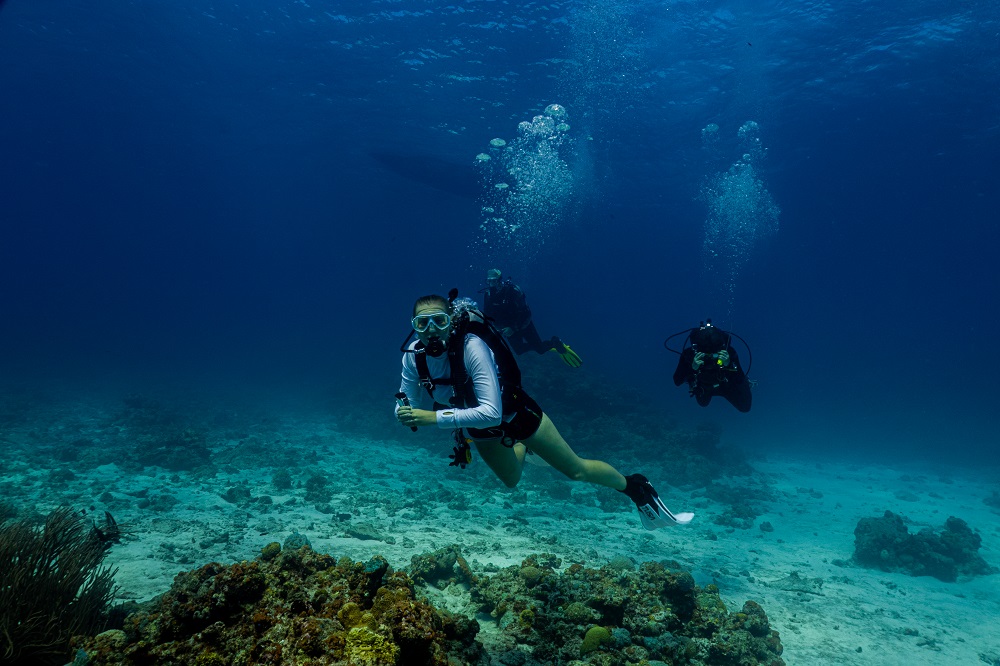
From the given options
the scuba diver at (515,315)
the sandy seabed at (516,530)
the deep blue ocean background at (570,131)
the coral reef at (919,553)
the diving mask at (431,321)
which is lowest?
the sandy seabed at (516,530)

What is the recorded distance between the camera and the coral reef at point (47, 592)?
137 inches

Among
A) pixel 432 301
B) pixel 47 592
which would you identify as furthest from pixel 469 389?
pixel 47 592

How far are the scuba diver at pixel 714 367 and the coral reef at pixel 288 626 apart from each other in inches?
205

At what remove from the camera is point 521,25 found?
22281mm

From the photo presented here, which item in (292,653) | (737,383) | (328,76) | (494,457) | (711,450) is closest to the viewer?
(292,653)

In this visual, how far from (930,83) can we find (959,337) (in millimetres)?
117229

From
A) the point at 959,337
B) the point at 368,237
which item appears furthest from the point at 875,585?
the point at 959,337

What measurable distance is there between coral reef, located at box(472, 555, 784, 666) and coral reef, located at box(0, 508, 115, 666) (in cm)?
365

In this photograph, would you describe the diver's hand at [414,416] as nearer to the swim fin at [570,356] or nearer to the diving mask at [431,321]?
the diving mask at [431,321]

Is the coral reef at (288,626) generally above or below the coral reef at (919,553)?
above

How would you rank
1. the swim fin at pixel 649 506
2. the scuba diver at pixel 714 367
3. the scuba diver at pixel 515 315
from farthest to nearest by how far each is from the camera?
the scuba diver at pixel 515 315, the scuba diver at pixel 714 367, the swim fin at pixel 649 506

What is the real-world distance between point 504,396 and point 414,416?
1.12 m

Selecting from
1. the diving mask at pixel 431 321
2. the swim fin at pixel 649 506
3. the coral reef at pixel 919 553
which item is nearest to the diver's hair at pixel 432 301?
the diving mask at pixel 431 321

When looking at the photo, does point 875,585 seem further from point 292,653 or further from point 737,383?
point 292,653
